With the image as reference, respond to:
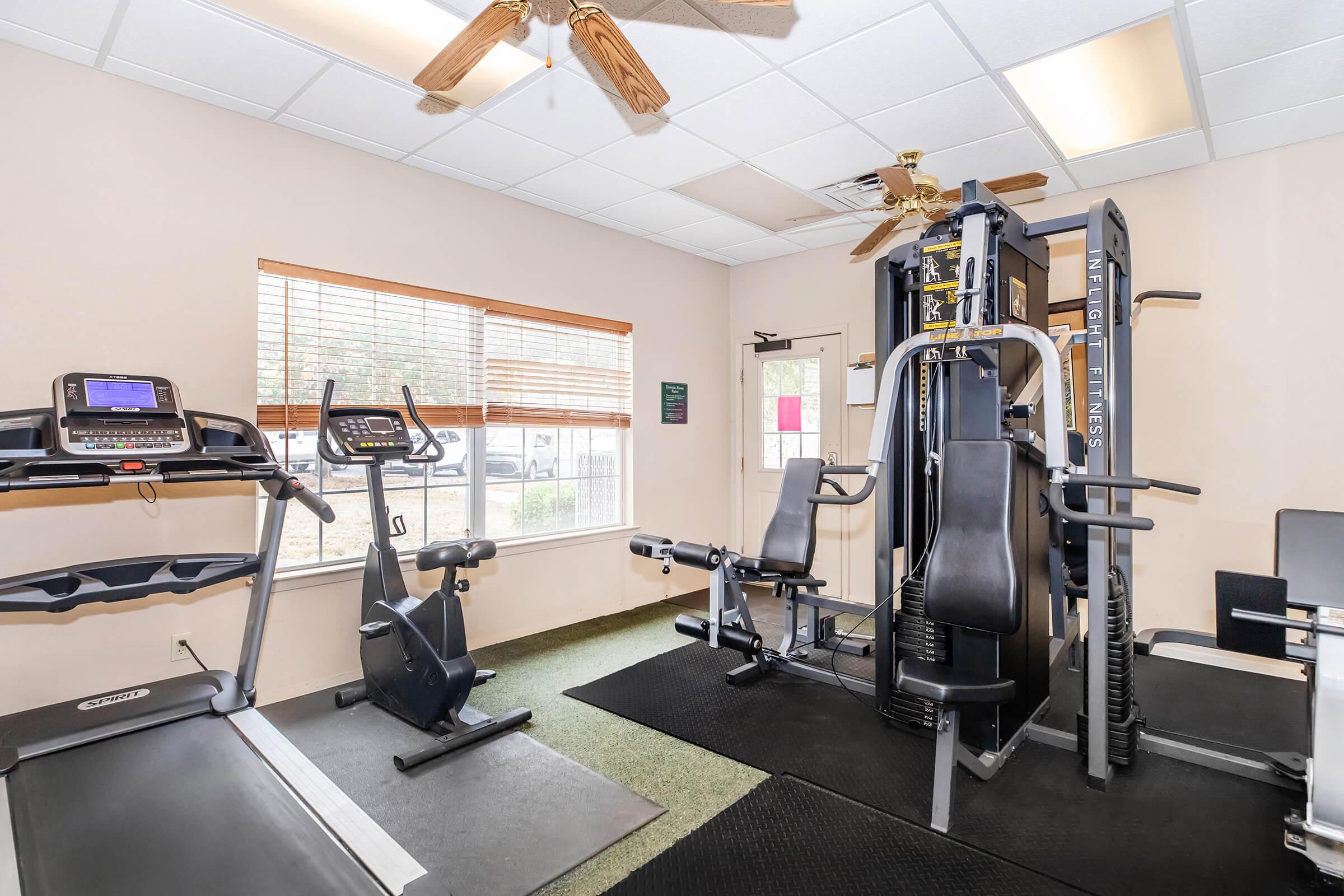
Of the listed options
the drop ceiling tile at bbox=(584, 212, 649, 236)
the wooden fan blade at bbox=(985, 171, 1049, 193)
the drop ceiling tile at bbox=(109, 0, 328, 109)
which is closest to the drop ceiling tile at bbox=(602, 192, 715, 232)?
the drop ceiling tile at bbox=(584, 212, 649, 236)

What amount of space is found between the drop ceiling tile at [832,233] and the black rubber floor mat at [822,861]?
359 centimetres

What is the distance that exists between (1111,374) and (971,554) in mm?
1228

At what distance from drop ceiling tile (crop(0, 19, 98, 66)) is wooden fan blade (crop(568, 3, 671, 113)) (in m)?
2.16

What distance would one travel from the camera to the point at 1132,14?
92.1 inches

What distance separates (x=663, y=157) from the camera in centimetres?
352

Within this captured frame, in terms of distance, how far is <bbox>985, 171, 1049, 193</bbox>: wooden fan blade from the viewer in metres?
3.03

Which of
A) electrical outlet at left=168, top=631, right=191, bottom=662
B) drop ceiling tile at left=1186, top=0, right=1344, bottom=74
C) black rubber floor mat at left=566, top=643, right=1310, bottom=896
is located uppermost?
drop ceiling tile at left=1186, top=0, right=1344, bottom=74

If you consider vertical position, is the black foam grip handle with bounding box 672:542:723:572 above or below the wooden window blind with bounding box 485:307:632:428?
below

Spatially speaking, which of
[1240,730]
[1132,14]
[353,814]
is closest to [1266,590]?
[1240,730]

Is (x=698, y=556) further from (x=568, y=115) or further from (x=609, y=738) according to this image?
(x=568, y=115)

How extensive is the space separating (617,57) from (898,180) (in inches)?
63.1

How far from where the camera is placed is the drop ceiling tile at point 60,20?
2275mm

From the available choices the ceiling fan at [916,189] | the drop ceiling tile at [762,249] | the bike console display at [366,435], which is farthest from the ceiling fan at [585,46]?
the drop ceiling tile at [762,249]

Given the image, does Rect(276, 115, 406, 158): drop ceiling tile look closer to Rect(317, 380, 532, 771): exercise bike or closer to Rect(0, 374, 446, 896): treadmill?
Rect(317, 380, 532, 771): exercise bike
